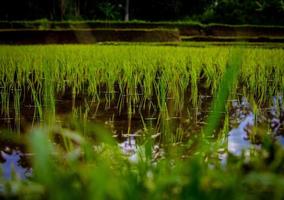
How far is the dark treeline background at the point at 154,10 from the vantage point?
2483cm

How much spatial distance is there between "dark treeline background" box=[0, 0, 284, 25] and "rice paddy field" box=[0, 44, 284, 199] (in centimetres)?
1995

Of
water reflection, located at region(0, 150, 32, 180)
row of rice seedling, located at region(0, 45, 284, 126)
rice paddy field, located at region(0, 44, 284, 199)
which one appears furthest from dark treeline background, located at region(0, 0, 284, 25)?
water reflection, located at region(0, 150, 32, 180)

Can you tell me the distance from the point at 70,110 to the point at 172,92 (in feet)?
2.87

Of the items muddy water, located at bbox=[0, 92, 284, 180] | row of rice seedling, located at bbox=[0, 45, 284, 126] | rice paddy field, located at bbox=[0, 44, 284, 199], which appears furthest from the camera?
row of rice seedling, located at bbox=[0, 45, 284, 126]

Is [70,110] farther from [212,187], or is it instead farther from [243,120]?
[212,187]

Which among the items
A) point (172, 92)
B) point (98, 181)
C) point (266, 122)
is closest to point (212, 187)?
point (98, 181)

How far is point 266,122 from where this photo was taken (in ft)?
8.36

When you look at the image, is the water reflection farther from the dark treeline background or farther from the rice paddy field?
the dark treeline background

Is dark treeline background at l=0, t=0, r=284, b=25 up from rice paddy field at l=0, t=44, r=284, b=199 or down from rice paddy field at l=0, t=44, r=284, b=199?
down

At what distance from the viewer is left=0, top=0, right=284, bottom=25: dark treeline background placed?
81.5 feet

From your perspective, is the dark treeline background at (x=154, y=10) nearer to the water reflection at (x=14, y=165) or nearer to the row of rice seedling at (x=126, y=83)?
the row of rice seedling at (x=126, y=83)

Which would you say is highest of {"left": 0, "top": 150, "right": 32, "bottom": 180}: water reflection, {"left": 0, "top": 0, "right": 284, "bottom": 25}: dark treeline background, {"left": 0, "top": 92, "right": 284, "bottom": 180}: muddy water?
{"left": 0, "top": 150, "right": 32, "bottom": 180}: water reflection

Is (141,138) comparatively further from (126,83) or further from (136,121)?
(126,83)

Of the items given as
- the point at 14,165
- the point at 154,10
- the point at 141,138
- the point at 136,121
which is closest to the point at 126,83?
the point at 136,121
